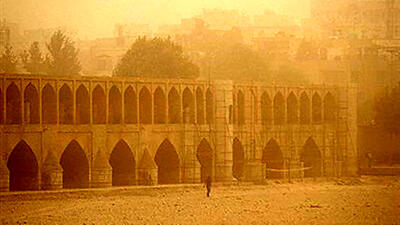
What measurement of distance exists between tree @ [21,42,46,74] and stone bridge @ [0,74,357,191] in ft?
58.6

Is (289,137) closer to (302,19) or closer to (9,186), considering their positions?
(9,186)

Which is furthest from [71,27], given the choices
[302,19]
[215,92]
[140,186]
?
[302,19]

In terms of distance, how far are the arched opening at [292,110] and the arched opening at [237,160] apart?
3.50 meters

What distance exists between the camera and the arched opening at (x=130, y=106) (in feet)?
130

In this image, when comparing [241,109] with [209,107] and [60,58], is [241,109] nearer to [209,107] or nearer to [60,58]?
[209,107]

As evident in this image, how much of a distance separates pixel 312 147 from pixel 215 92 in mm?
8326

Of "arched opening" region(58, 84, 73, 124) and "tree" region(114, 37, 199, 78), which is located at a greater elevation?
"tree" region(114, 37, 199, 78)

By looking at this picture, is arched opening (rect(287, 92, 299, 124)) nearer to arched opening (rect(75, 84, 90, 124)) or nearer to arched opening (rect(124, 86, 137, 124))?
arched opening (rect(124, 86, 137, 124))

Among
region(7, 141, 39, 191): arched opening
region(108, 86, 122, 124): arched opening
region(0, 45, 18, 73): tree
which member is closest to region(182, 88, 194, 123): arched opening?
region(108, 86, 122, 124): arched opening

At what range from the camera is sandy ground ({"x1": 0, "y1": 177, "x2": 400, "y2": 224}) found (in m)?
28.4

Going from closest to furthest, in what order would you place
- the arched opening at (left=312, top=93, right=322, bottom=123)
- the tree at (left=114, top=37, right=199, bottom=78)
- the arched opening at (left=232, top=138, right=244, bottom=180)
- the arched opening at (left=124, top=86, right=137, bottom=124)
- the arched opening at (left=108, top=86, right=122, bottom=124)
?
1. the arched opening at (left=108, top=86, right=122, bottom=124)
2. the arched opening at (left=124, top=86, right=137, bottom=124)
3. the arched opening at (left=232, top=138, right=244, bottom=180)
4. the arched opening at (left=312, top=93, right=322, bottom=123)
5. the tree at (left=114, top=37, right=199, bottom=78)

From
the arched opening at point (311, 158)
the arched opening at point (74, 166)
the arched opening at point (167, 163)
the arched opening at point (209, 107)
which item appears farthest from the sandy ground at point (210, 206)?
the arched opening at point (311, 158)

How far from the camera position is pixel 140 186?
3712cm

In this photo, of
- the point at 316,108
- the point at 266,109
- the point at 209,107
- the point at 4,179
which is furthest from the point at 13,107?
the point at 316,108
